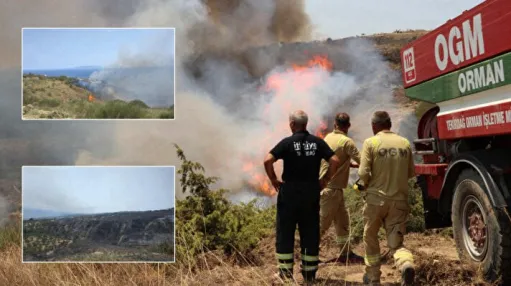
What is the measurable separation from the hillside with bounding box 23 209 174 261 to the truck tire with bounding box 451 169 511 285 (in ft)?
8.73

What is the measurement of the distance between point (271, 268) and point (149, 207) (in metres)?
2.02

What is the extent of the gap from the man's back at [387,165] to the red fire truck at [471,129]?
0.51m

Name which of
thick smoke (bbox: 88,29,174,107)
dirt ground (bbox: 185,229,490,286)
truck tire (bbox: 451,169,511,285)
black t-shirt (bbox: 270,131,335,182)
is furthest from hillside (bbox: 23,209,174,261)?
truck tire (bbox: 451,169,511,285)

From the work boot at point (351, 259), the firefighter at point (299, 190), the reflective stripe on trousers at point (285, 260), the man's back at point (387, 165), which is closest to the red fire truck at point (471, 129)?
the man's back at point (387, 165)

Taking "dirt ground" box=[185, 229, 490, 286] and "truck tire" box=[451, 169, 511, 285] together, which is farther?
"dirt ground" box=[185, 229, 490, 286]

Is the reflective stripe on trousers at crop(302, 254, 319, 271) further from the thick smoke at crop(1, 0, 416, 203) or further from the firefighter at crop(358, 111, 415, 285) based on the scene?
the thick smoke at crop(1, 0, 416, 203)

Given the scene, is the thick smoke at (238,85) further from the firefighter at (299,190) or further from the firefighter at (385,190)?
the firefighter at (385,190)

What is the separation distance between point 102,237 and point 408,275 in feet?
8.84

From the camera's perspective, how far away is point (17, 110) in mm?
9070

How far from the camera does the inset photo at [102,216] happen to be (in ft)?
17.0

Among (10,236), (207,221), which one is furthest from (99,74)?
(10,236)

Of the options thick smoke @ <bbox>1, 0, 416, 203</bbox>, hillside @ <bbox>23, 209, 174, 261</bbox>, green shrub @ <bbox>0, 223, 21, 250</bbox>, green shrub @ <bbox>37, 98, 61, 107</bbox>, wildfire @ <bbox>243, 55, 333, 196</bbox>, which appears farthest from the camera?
wildfire @ <bbox>243, 55, 333, 196</bbox>

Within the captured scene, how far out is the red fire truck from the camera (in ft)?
14.8

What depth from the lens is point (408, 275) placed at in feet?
16.3
